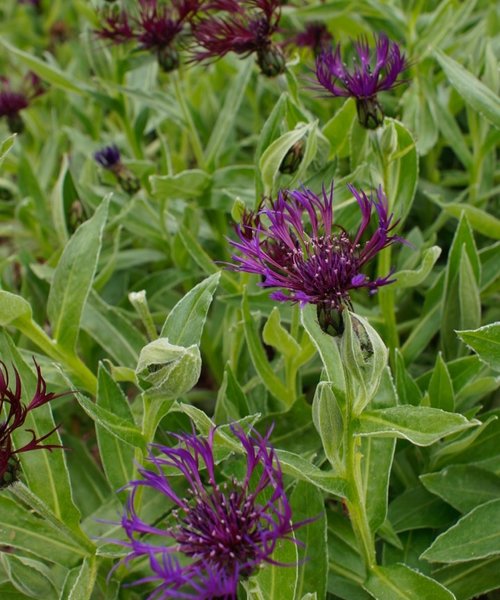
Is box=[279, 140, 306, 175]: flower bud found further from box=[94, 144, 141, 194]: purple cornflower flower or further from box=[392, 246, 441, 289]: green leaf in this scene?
box=[94, 144, 141, 194]: purple cornflower flower

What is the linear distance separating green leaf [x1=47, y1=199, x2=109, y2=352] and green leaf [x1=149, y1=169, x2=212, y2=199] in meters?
0.16

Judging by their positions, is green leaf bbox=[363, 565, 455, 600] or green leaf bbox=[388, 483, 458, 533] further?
green leaf bbox=[388, 483, 458, 533]

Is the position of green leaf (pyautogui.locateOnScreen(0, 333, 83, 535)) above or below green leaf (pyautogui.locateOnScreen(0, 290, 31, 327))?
below

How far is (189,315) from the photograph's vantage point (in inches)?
36.8

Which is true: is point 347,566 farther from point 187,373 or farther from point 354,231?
point 354,231

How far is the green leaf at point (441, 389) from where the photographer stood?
104 centimetres

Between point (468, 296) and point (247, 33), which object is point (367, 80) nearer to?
point (247, 33)

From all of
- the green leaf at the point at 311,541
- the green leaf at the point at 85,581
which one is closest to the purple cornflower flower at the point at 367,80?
the green leaf at the point at 311,541

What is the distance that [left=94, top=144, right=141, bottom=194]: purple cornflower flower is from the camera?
1.51m

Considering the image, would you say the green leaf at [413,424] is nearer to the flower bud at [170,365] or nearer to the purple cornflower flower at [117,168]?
the flower bud at [170,365]

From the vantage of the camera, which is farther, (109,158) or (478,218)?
(109,158)

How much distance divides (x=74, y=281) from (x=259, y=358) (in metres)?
0.29

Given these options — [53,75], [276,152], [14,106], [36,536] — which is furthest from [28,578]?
[14,106]

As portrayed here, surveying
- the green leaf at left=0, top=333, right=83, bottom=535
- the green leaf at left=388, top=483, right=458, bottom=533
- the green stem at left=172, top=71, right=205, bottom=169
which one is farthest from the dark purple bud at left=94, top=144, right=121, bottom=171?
the green leaf at left=388, top=483, right=458, bottom=533
